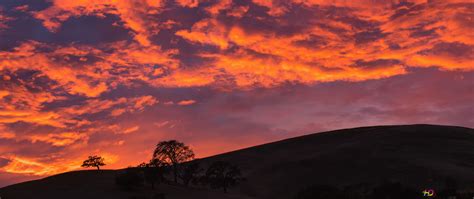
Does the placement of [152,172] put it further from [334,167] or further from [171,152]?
[334,167]

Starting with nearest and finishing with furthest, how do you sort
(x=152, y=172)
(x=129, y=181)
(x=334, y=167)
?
(x=129, y=181), (x=152, y=172), (x=334, y=167)

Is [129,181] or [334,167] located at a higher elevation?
[334,167]

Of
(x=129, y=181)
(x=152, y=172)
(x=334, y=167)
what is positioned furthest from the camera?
(x=334, y=167)

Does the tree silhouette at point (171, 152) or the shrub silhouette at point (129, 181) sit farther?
the tree silhouette at point (171, 152)

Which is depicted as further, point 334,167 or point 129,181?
point 334,167

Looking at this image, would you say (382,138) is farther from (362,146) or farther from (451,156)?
(451,156)

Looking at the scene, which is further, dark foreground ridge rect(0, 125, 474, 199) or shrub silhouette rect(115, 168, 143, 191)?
dark foreground ridge rect(0, 125, 474, 199)

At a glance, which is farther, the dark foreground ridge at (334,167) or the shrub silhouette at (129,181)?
the dark foreground ridge at (334,167)

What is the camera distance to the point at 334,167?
107 metres

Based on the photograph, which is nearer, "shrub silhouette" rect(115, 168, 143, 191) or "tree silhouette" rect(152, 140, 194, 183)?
"shrub silhouette" rect(115, 168, 143, 191)

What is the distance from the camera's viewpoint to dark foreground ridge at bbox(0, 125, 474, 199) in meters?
76.1

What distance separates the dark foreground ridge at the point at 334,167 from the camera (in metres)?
76.1

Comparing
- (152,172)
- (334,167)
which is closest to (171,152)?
(152,172)

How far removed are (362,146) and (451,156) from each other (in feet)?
80.1
